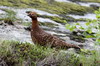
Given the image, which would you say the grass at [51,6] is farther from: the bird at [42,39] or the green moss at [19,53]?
the green moss at [19,53]

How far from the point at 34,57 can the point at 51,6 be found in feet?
39.7

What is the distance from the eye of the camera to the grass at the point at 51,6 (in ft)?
55.9

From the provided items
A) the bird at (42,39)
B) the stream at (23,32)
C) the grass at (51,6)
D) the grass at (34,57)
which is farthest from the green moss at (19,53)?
the grass at (51,6)

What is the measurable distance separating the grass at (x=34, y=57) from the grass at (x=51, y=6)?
8.93 metres

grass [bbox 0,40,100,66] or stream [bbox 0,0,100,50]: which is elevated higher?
grass [bbox 0,40,100,66]

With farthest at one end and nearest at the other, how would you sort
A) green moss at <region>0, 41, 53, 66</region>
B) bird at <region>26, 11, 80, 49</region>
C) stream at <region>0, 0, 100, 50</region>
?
stream at <region>0, 0, 100, 50</region> → bird at <region>26, 11, 80, 49</region> → green moss at <region>0, 41, 53, 66</region>

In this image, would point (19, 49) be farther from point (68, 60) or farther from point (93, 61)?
point (93, 61)

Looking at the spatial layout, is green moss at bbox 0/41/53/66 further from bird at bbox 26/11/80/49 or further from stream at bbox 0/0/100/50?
stream at bbox 0/0/100/50

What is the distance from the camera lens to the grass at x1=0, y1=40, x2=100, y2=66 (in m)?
6.71

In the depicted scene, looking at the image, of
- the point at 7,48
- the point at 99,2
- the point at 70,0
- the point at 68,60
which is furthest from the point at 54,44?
the point at 99,2

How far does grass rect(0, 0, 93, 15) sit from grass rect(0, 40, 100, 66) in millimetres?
8932

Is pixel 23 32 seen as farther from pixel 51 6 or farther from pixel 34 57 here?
pixel 51 6

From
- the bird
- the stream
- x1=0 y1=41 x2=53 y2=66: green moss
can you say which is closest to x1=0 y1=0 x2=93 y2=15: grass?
the stream

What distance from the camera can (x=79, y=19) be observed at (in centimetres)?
1722
